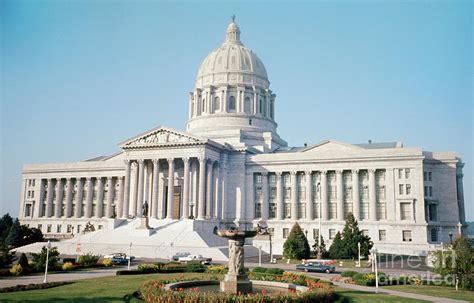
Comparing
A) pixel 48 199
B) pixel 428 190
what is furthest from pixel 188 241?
pixel 48 199

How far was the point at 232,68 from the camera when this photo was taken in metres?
99.3

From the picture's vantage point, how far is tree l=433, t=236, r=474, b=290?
111 ft

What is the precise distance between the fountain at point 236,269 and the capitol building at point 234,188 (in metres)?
31.5

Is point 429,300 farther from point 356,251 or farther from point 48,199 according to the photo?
point 48,199

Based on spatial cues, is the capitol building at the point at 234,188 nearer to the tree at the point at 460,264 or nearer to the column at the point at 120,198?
the column at the point at 120,198

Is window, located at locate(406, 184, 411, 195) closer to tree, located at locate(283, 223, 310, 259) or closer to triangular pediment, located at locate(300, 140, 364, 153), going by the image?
triangular pediment, located at locate(300, 140, 364, 153)

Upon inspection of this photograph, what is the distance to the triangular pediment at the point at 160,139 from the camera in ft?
256

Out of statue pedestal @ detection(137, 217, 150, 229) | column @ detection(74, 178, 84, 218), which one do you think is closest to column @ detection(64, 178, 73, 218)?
column @ detection(74, 178, 84, 218)

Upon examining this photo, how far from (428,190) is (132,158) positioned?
52769 millimetres

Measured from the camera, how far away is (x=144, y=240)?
219 feet

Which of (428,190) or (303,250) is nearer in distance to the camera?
(303,250)

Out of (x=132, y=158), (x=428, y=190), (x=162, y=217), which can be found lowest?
(x=162, y=217)

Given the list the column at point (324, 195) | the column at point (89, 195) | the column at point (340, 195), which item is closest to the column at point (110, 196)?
the column at point (89, 195)

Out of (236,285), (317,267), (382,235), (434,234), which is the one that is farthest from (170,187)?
(236,285)
